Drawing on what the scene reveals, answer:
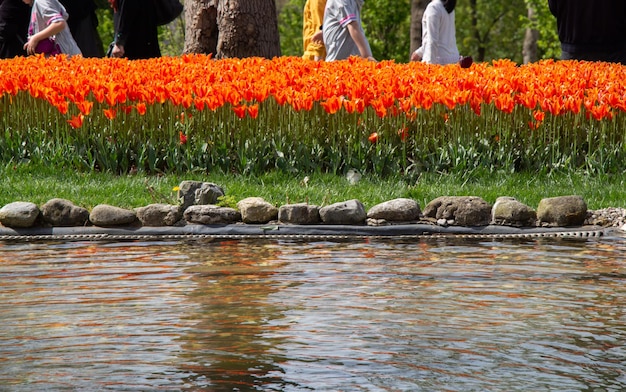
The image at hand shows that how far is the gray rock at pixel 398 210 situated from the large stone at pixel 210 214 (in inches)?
38.9

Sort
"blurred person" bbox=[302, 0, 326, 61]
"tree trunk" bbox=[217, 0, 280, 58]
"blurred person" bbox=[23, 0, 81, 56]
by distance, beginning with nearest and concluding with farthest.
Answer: "blurred person" bbox=[23, 0, 81, 56] → "blurred person" bbox=[302, 0, 326, 61] → "tree trunk" bbox=[217, 0, 280, 58]

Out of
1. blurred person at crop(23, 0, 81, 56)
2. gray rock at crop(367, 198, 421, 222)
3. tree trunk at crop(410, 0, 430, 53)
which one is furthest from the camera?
tree trunk at crop(410, 0, 430, 53)

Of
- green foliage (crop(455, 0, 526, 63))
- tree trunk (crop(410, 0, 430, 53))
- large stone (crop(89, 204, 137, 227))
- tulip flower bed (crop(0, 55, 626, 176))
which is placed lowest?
large stone (crop(89, 204, 137, 227))

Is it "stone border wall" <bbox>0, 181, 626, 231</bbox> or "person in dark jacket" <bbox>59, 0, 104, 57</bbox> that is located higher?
"person in dark jacket" <bbox>59, 0, 104, 57</bbox>

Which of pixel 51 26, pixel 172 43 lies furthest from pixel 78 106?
pixel 172 43

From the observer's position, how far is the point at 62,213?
340 inches

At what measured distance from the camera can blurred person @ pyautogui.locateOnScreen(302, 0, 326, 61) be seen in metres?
15.1

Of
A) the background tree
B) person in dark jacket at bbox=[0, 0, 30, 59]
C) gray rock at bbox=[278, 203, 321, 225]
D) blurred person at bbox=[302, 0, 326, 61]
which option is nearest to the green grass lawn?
gray rock at bbox=[278, 203, 321, 225]

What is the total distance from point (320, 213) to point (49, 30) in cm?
674

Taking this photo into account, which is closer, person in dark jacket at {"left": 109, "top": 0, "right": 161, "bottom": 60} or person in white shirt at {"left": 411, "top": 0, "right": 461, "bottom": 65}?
person in white shirt at {"left": 411, "top": 0, "right": 461, "bottom": 65}

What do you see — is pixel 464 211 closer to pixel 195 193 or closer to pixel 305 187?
pixel 305 187

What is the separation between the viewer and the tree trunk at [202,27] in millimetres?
17922

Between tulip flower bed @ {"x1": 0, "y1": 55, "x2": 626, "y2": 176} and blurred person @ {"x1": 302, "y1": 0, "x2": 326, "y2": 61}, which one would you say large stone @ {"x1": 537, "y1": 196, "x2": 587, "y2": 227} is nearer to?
tulip flower bed @ {"x1": 0, "y1": 55, "x2": 626, "y2": 176}

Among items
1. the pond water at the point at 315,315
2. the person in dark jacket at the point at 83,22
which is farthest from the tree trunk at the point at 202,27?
the pond water at the point at 315,315
